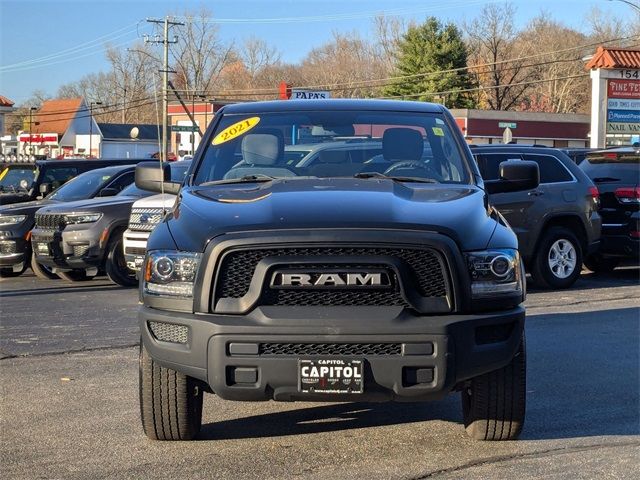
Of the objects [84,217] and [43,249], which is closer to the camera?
[84,217]

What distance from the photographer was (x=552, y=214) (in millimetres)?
12227

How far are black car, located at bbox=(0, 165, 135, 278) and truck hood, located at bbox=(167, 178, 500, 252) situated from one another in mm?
9256

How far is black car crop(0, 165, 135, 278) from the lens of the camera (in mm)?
14352

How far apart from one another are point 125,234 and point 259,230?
786cm

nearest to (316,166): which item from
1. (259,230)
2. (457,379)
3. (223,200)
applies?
(223,200)

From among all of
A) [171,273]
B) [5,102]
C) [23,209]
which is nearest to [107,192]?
[23,209]

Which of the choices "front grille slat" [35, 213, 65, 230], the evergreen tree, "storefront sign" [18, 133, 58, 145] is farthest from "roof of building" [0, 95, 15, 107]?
"front grille slat" [35, 213, 65, 230]

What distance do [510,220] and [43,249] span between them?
6.31m

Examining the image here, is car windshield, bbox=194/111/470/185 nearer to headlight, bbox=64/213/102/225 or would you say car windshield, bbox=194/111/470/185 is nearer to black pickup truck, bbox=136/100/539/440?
black pickup truck, bbox=136/100/539/440

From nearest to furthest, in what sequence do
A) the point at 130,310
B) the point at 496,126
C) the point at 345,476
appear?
the point at 345,476 → the point at 130,310 → the point at 496,126

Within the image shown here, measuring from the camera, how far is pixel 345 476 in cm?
470

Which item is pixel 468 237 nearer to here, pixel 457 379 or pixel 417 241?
pixel 417 241

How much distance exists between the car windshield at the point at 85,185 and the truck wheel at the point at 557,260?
6.62 meters

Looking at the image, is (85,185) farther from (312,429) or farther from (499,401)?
(499,401)
